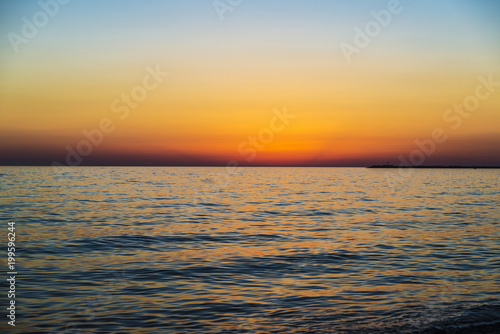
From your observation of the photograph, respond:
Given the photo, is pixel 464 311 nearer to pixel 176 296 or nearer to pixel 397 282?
pixel 397 282

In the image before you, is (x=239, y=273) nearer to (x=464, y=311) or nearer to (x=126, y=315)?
(x=126, y=315)

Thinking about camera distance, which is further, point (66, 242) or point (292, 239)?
point (292, 239)

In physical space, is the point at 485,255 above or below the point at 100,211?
below

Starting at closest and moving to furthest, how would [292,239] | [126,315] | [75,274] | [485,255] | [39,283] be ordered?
1. [126,315]
2. [39,283]
3. [75,274]
4. [485,255]
5. [292,239]

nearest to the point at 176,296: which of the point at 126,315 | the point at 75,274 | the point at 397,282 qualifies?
the point at 126,315

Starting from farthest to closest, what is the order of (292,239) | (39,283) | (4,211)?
(4,211) < (292,239) < (39,283)

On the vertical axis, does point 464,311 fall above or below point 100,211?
below

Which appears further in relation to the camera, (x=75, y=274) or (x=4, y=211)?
(x=4, y=211)

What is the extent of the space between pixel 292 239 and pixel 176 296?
1230 centimetres

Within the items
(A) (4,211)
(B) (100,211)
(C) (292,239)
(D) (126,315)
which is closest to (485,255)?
(C) (292,239)

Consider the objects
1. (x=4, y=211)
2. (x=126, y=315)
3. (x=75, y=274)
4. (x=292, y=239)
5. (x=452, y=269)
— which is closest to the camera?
(x=126, y=315)

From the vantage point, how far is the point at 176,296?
14.1m

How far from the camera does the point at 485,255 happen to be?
Result: 2097 cm

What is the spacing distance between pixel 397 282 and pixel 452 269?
146 inches
